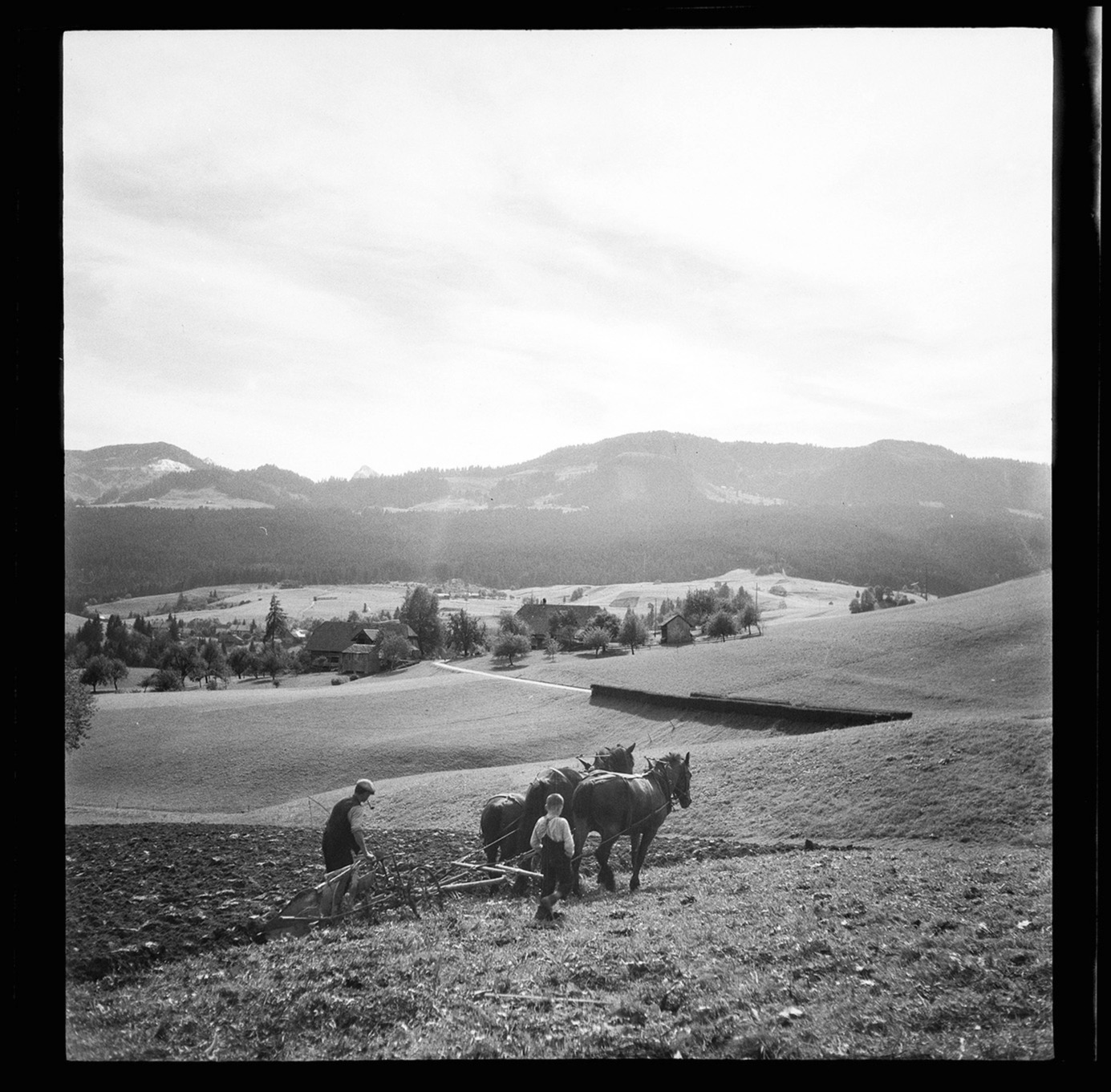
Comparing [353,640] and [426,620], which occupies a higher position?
[426,620]

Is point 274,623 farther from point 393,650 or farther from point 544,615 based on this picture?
point 544,615

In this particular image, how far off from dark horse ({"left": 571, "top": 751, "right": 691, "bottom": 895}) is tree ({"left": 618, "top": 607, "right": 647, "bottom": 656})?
0.78 meters

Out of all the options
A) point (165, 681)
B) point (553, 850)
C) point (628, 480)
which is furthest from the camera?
point (628, 480)

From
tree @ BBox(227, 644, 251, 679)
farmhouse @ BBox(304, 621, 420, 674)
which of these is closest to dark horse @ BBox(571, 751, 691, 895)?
farmhouse @ BBox(304, 621, 420, 674)

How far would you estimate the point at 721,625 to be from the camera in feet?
14.9

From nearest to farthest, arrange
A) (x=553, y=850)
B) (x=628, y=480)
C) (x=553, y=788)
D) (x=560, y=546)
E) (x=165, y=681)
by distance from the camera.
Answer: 1. (x=553, y=850)
2. (x=553, y=788)
3. (x=165, y=681)
4. (x=628, y=480)
5. (x=560, y=546)

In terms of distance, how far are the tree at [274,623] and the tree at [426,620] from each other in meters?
0.75

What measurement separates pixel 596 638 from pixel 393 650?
123 cm

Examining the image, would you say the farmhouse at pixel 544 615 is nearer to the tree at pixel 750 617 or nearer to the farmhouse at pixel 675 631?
the farmhouse at pixel 675 631

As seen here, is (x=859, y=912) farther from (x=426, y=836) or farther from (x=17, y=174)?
(x=17, y=174)

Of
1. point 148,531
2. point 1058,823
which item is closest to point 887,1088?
point 1058,823

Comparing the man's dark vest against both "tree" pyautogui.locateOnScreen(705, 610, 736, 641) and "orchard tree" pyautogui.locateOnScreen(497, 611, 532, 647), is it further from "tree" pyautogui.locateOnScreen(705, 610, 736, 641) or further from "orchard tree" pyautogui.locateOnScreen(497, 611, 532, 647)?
"tree" pyautogui.locateOnScreen(705, 610, 736, 641)

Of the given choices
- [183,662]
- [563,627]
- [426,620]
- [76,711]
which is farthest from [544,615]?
[76,711]

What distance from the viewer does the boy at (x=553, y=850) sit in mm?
4027
